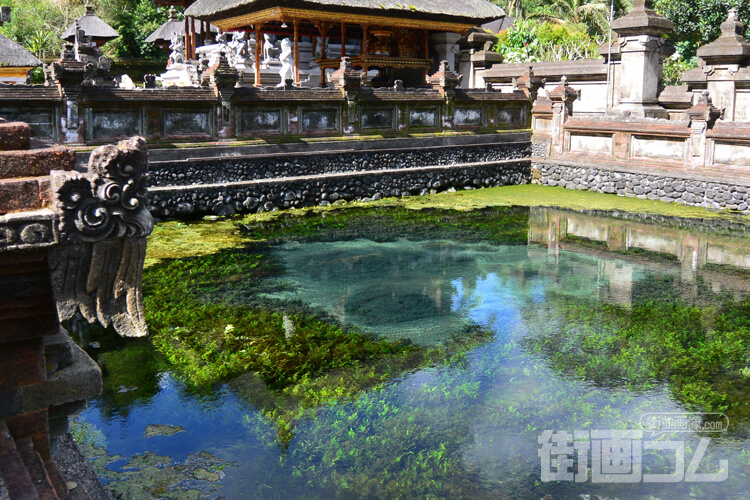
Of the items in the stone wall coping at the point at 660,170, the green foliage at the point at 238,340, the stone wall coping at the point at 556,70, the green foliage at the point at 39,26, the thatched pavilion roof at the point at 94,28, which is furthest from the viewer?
the green foliage at the point at 39,26

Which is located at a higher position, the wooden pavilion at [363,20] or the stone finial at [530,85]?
the wooden pavilion at [363,20]

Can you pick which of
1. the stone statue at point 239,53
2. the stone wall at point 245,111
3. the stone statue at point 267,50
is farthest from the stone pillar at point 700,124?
the stone statue at point 239,53

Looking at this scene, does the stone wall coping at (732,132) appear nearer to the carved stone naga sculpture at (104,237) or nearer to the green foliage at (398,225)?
the green foliage at (398,225)

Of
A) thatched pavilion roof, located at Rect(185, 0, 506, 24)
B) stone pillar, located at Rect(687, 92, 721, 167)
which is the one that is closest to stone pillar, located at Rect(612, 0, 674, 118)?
stone pillar, located at Rect(687, 92, 721, 167)

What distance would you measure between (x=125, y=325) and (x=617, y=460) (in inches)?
147

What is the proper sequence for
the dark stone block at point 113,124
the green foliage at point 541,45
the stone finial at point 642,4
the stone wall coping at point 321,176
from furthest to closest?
the green foliage at point 541,45 < the stone finial at point 642,4 < the stone wall coping at point 321,176 < the dark stone block at point 113,124

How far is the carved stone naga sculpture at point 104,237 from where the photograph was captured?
3.06 m

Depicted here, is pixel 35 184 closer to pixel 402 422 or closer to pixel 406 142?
pixel 402 422

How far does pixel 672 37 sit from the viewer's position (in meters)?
30.6

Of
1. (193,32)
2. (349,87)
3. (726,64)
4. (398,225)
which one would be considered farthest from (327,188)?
(193,32)

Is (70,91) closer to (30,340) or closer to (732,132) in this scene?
(30,340)

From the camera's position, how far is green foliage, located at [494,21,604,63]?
93.5ft

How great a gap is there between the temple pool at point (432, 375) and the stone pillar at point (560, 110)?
6884 millimetres

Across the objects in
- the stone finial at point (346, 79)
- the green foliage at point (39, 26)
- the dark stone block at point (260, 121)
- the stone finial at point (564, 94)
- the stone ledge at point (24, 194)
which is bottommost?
the stone ledge at point (24, 194)
